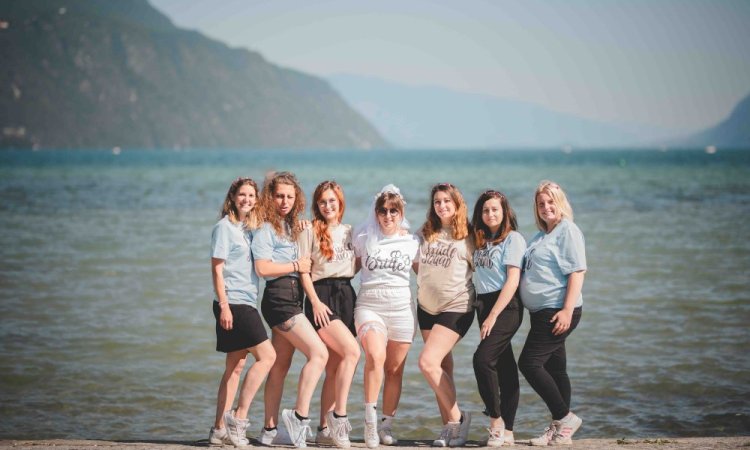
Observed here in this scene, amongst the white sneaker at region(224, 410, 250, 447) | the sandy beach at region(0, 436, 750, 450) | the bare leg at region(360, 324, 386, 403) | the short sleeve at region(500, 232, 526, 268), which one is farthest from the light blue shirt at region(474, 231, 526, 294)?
the white sneaker at region(224, 410, 250, 447)

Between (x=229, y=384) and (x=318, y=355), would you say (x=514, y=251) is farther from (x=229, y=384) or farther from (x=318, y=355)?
(x=229, y=384)

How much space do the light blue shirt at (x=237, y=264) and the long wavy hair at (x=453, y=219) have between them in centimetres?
139

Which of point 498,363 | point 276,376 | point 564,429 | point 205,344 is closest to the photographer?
point 564,429

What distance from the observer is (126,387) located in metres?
8.67

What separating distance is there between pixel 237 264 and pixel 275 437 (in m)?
1.37

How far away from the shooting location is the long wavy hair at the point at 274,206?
19.6 ft

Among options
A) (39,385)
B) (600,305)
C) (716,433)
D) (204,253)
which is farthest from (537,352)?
(204,253)

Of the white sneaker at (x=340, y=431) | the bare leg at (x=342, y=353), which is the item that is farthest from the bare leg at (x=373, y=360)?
the white sneaker at (x=340, y=431)

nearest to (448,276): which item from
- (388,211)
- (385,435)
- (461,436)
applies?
(388,211)

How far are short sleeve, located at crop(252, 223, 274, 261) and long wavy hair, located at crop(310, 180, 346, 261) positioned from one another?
36 cm

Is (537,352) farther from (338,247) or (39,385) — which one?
(39,385)

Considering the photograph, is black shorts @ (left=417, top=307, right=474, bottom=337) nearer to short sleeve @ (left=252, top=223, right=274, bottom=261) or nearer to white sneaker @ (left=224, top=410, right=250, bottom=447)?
short sleeve @ (left=252, top=223, right=274, bottom=261)

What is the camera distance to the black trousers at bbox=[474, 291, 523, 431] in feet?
19.3

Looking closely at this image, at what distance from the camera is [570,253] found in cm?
583
